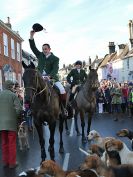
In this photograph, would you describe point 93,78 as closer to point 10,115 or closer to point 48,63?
point 48,63

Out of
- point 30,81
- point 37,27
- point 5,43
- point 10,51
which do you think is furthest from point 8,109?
point 10,51

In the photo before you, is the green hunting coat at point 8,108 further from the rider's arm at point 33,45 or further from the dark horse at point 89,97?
the dark horse at point 89,97

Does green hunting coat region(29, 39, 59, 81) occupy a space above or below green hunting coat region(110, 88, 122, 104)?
above

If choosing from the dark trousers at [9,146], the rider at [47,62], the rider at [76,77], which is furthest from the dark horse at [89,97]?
the dark trousers at [9,146]

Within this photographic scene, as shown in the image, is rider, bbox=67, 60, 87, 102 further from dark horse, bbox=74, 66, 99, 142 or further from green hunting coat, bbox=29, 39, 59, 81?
green hunting coat, bbox=29, 39, 59, 81

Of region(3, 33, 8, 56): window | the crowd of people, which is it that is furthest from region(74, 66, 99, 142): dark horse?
region(3, 33, 8, 56): window

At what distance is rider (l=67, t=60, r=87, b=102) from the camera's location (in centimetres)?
1451

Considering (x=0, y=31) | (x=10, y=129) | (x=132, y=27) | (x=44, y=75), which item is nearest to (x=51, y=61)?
(x=44, y=75)

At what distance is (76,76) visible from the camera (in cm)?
1470

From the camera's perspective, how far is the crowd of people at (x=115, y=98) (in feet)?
81.4

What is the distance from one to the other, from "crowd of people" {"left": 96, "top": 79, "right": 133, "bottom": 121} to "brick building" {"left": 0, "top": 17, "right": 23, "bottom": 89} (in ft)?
21.7

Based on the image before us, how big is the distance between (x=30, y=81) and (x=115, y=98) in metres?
16.1

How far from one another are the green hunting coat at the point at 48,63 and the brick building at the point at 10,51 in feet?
59.5

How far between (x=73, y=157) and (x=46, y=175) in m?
3.72
